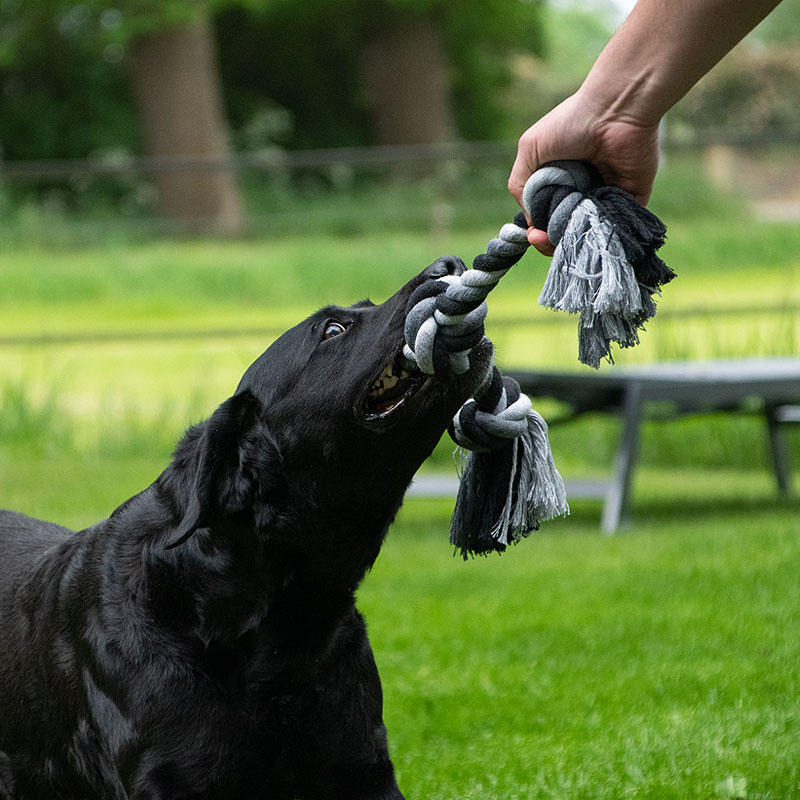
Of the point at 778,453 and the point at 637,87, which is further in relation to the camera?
the point at 778,453

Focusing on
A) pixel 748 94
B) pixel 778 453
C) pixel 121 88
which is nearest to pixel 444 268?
pixel 778 453

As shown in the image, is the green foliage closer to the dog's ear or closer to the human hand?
the human hand

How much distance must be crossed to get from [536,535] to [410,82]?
1994cm

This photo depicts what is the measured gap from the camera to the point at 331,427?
9.21 feet

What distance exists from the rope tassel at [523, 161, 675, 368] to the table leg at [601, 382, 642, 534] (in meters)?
4.22

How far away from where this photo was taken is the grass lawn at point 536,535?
368 centimetres

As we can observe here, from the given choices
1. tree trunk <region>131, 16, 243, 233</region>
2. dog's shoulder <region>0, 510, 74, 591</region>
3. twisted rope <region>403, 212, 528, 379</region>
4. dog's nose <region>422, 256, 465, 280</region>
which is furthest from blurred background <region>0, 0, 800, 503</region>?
twisted rope <region>403, 212, 528, 379</region>

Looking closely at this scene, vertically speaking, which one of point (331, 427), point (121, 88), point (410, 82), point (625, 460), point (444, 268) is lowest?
point (625, 460)

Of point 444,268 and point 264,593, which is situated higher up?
point 444,268

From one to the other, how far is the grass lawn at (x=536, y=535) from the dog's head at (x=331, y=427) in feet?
3.36

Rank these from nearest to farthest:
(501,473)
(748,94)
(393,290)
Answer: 1. (501,473)
2. (393,290)
3. (748,94)

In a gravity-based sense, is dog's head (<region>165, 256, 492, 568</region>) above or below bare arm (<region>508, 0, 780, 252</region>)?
below

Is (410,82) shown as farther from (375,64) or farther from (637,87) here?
(637,87)

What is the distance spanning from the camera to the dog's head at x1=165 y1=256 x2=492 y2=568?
8.91 ft
